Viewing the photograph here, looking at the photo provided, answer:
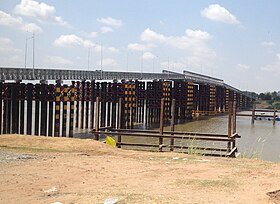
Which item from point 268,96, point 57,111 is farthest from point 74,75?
point 268,96

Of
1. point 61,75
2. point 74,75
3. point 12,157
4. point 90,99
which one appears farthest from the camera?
point 90,99

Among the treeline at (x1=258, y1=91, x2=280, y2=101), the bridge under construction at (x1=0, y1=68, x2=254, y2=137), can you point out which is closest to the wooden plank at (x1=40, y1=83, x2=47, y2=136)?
the bridge under construction at (x1=0, y1=68, x2=254, y2=137)

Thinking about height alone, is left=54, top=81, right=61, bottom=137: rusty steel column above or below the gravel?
above

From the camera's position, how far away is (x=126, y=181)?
1038cm

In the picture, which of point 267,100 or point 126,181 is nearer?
point 126,181

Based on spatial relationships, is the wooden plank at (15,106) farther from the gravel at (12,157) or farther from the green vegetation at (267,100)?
the green vegetation at (267,100)

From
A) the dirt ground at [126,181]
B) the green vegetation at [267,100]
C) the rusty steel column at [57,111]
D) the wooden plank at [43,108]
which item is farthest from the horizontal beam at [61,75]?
the green vegetation at [267,100]

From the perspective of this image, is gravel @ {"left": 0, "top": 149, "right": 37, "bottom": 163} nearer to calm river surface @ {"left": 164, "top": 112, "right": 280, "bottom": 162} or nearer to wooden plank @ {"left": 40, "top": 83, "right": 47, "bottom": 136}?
calm river surface @ {"left": 164, "top": 112, "right": 280, "bottom": 162}

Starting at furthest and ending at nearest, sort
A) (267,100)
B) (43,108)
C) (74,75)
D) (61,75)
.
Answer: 1. (267,100)
2. (74,75)
3. (61,75)
4. (43,108)

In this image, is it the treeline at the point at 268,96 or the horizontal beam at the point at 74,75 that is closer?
the horizontal beam at the point at 74,75

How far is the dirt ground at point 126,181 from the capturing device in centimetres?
850

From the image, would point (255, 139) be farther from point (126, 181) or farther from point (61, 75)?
point (126, 181)

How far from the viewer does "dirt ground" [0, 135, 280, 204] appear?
8.50 m

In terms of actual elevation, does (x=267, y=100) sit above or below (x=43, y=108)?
above
